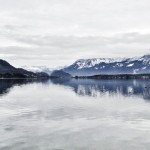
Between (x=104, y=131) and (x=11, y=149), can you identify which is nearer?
(x=11, y=149)

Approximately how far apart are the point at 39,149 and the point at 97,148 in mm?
7363

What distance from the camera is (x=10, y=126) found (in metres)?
52.2

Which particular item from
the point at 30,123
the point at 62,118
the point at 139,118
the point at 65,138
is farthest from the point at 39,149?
the point at 139,118

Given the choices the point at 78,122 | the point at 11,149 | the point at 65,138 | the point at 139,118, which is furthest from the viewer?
the point at 139,118

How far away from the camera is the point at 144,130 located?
48875 mm

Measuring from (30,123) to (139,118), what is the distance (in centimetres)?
2228

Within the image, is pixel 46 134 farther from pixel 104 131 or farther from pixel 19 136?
pixel 104 131

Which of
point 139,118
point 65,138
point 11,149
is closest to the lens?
point 11,149

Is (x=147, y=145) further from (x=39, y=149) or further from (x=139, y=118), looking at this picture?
(x=139, y=118)

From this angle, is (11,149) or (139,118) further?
(139,118)

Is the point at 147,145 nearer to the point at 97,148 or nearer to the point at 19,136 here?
the point at 97,148

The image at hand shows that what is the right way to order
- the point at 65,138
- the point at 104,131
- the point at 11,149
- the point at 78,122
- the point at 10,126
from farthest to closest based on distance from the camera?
the point at 78,122 < the point at 10,126 < the point at 104,131 < the point at 65,138 < the point at 11,149

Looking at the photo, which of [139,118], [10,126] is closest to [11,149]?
[10,126]

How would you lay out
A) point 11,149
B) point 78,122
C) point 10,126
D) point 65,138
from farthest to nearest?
1. point 78,122
2. point 10,126
3. point 65,138
4. point 11,149
